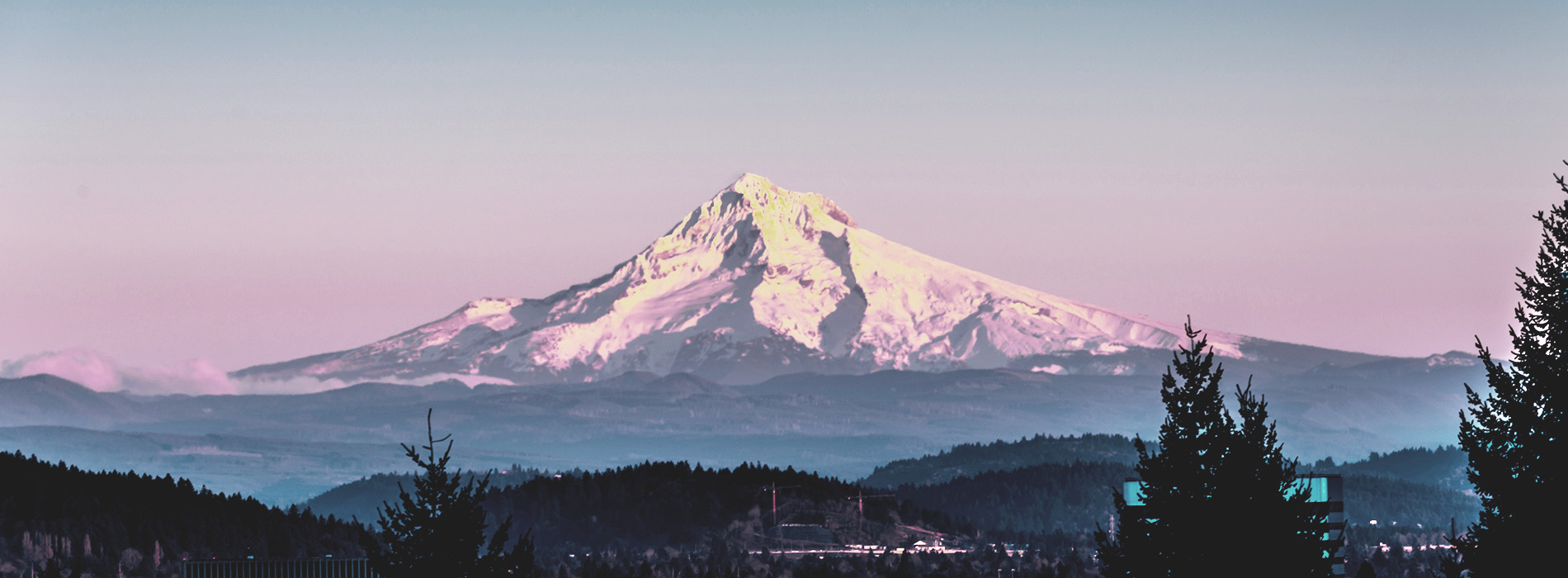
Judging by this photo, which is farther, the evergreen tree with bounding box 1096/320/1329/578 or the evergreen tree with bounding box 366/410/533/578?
the evergreen tree with bounding box 366/410/533/578

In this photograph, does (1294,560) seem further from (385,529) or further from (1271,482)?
(385,529)

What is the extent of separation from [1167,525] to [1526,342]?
9.85 m

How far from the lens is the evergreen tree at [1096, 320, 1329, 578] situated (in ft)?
173

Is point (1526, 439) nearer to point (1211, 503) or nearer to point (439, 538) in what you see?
point (1211, 503)

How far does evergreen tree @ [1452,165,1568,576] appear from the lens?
159 ft

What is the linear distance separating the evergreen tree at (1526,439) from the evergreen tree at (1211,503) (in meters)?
4.34

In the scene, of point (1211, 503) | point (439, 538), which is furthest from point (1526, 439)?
point (439, 538)

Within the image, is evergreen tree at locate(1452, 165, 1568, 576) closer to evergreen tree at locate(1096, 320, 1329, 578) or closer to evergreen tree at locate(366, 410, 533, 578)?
evergreen tree at locate(1096, 320, 1329, 578)

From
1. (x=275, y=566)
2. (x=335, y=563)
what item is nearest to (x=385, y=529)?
(x=335, y=563)

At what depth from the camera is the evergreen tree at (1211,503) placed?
52656 mm

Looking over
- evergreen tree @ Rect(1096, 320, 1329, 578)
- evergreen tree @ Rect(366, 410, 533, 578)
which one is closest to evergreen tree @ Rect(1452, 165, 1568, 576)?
evergreen tree @ Rect(1096, 320, 1329, 578)

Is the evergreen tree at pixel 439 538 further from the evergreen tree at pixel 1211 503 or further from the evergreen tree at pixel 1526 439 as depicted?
the evergreen tree at pixel 1526 439

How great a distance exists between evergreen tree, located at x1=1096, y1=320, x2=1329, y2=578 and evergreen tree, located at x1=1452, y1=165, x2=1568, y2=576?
434 centimetres

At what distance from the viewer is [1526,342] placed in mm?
50438
